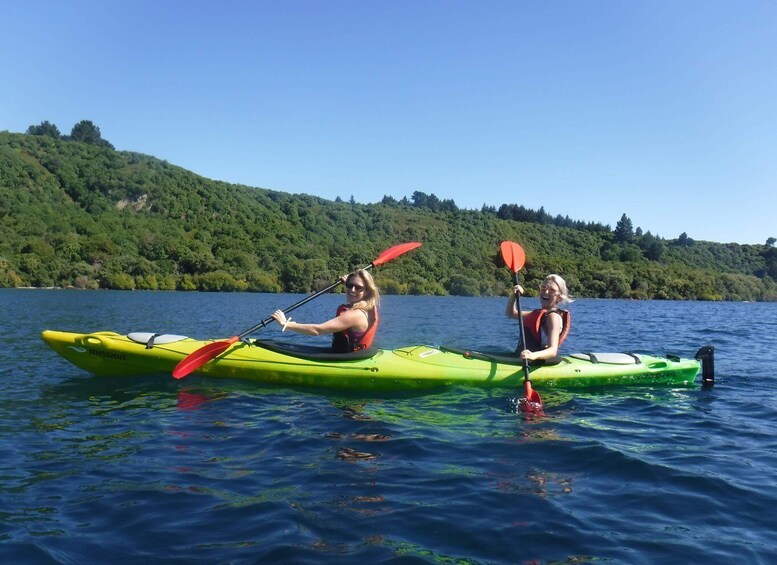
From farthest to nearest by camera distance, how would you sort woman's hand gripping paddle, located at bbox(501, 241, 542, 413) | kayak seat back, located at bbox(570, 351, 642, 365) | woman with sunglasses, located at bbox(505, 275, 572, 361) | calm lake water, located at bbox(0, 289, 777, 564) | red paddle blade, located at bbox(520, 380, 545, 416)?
kayak seat back, located at bbox(570, 351, 642, 365) < woman with sunglasses, located at bbox(505, 275, 572, 361) < woman's hand gripping paddle, located at bbox(501, 241, 542, 413) < red paddle blade, located at bbox(520, 380, 545, 416) < calm lake water, located at bbox(0, 289, 777, 564)

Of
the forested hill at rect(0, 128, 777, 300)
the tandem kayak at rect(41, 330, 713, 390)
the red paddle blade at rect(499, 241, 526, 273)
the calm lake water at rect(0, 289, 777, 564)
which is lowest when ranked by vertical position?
the calm lake water at rect(0, 289, 777, 564)

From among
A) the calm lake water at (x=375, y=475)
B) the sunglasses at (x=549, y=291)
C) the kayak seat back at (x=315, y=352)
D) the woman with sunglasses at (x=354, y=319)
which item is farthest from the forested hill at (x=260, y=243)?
the calm lake water at (x=375, y=475)

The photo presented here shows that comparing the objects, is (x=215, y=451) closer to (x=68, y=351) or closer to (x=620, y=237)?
(x=68, y=351)

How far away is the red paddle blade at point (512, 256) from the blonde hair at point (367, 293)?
2491mm

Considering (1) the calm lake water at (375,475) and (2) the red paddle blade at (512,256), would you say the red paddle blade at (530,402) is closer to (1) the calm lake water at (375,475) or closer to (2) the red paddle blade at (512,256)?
(1) the calm lake water at (375,475)

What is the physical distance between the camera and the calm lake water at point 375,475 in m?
3.15

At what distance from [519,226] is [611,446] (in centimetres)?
8252

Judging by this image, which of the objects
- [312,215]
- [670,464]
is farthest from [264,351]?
[312,215]

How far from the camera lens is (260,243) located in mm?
62156

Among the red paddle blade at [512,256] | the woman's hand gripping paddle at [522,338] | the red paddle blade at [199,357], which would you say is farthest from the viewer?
the red paddle blade at [512,256]

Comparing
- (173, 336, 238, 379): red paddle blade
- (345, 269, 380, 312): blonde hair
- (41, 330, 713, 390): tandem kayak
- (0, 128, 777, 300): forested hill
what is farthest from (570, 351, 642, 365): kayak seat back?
(0, 128, 777, 300): forested hill

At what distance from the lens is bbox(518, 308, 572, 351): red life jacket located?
23.9ft

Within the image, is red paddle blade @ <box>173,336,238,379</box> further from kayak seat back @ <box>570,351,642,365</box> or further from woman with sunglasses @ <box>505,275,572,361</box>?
kayak seat back @ <box>570,351,642,365</box>

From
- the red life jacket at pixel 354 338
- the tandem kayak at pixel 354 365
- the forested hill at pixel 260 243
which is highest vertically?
the forested hill at pixel 260 243
